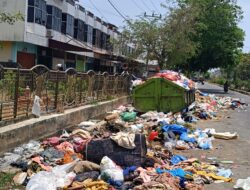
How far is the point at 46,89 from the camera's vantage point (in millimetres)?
11898

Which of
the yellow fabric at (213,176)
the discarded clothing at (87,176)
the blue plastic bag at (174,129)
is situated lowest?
the yellow fabric at (213,176)

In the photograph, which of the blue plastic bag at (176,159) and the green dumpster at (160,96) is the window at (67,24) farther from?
the blue plastic bag at (176,159)

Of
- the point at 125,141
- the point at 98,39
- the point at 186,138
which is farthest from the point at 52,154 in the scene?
the point at 98,39

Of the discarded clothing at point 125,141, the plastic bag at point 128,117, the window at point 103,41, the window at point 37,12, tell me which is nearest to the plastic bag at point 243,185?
the discarded clothing at point 125,141

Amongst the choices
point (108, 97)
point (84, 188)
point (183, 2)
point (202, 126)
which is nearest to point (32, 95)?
point (84, 188)

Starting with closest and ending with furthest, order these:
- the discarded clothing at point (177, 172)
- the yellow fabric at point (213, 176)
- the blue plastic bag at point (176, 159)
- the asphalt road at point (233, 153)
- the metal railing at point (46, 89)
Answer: the discarded clothing at point (177, 172) → the yellow fabric at point (213, 176) → the asphalt road at point (233, 153) → the blue plastic bag at point (176, 159) → the metal railing at point (46, 89)

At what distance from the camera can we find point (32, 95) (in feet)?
35.8

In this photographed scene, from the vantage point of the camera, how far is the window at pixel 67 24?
1684 inches

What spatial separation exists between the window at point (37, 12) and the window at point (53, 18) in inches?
78.1

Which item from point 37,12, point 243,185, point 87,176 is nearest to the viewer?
point 87,176

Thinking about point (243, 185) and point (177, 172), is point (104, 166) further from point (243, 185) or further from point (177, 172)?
point (243, 185)

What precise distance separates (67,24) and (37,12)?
11.3m

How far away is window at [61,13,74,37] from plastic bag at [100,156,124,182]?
35700 millimetres

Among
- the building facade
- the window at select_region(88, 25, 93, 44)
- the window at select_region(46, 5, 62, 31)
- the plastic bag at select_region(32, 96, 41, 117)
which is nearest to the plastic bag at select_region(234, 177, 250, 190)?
the plastic bag at select_region(32, 96, 41, 117)
